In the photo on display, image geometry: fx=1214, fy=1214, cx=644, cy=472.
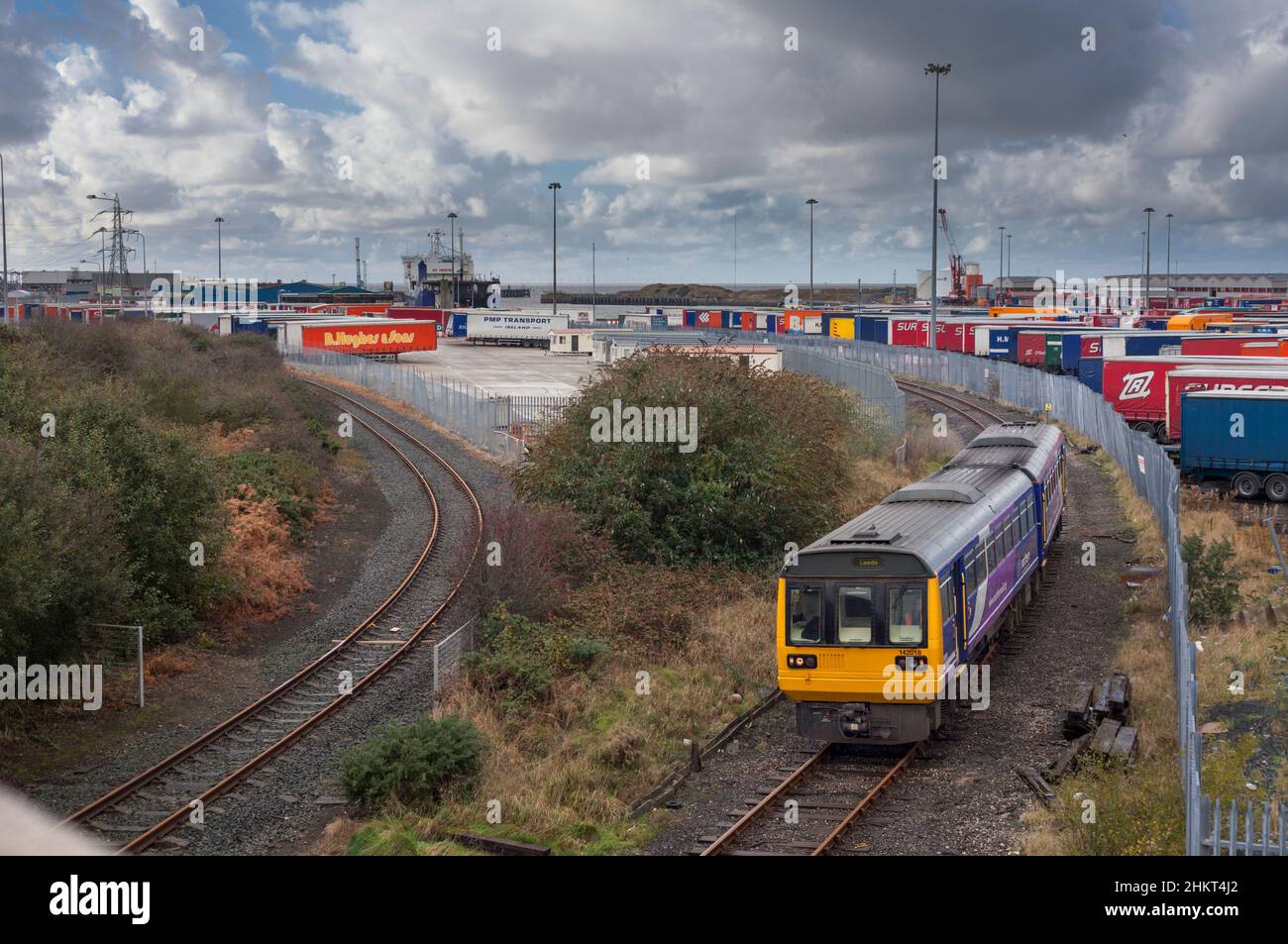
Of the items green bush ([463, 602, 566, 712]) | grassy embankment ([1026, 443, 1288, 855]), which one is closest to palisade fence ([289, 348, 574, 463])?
green bush ([463, 602, 566, 712])

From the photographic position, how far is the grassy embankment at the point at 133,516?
50.9 feet

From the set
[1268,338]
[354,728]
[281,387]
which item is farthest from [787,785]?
[1268,338]

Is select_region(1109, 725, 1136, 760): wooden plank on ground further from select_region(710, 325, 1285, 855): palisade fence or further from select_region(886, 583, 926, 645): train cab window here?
select_region(886, 583, 926, 645): train cab window

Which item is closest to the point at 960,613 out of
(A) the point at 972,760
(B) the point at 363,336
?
(A) the point at 972,760

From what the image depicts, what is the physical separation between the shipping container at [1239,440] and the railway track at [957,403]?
35.1 ft

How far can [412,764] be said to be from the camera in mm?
13383

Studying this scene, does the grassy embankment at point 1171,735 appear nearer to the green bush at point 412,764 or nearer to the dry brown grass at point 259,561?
the green bush at point 412,764

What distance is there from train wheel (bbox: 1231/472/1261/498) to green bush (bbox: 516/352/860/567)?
12.7m

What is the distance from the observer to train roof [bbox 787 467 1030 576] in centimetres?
1452

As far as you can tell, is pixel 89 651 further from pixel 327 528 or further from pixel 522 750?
pixel 327 528

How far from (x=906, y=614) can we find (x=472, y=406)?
3078 centimetres

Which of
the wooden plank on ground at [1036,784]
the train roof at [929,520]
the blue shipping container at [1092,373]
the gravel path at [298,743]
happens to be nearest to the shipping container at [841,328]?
the blue shipping container at [1092,373]

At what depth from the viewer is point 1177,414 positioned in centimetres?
3956

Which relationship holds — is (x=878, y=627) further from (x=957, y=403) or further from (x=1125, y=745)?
(x=957, y=403)
